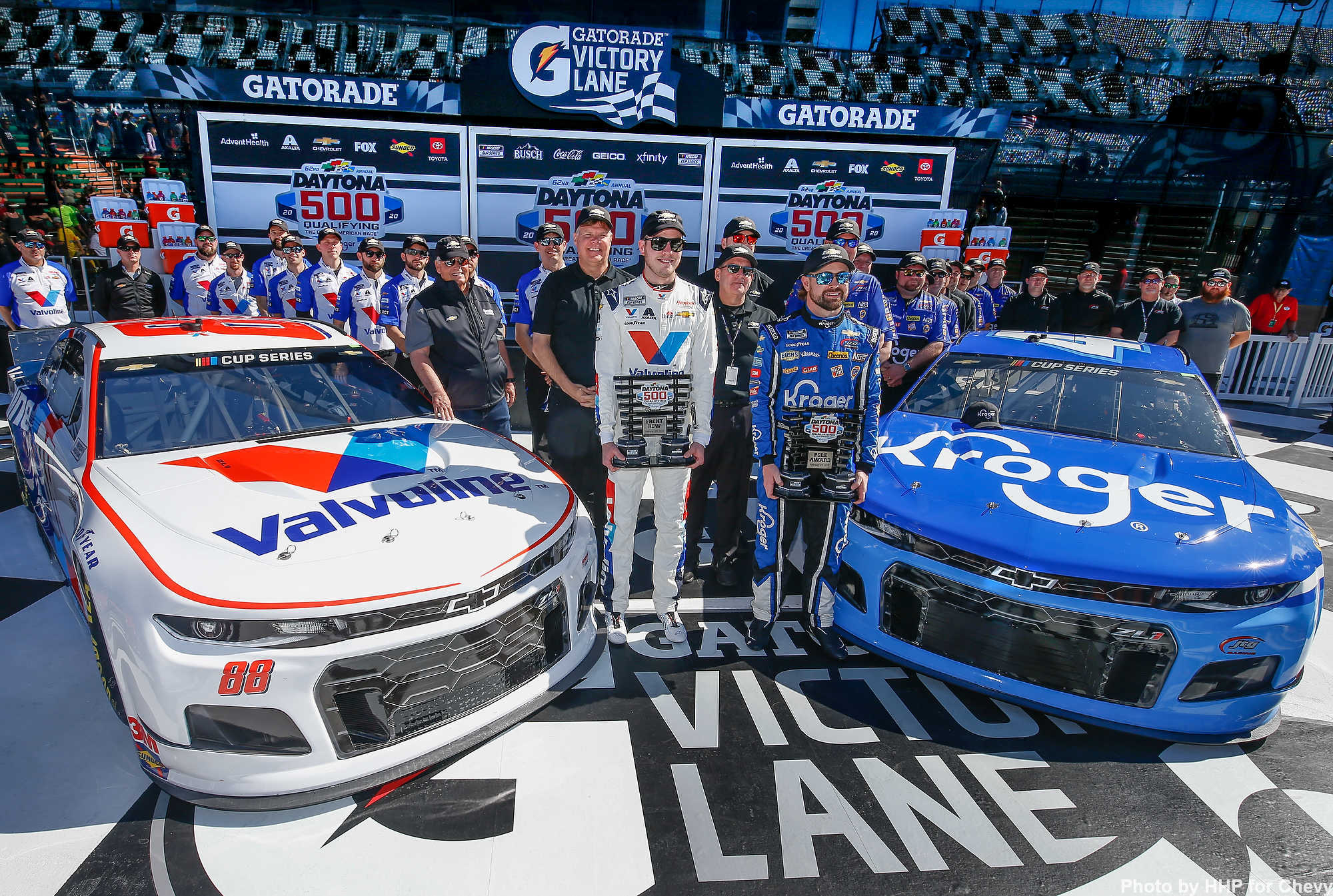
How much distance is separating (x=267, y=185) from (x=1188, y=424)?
29.7ft

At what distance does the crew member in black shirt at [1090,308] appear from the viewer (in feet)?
22.7

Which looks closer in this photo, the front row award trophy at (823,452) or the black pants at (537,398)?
the front row award trophy at (823,452)

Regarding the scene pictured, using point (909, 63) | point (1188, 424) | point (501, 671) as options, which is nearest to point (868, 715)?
point (501, 671)

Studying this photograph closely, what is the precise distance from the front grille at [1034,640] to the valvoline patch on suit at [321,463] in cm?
216

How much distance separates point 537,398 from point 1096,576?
142 inches

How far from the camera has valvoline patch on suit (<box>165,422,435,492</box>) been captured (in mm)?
2691

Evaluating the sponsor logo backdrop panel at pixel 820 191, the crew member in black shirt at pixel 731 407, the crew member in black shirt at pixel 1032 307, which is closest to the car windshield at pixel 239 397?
the crew member in black shirt at pixel 731 407

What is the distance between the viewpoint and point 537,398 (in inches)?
195

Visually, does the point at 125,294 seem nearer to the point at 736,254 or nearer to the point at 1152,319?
the point at 736,254

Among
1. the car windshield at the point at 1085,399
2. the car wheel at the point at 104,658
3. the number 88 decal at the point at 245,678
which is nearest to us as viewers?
the number 88 decal at the point at 245,678

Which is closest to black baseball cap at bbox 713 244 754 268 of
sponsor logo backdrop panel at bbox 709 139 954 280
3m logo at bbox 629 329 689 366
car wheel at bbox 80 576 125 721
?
3m logo at bbox 629 329 689 366

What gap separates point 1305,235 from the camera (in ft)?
49.5

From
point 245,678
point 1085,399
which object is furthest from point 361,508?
point 1085,399

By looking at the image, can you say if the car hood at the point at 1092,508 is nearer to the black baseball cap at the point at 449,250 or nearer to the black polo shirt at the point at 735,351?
the black polo shirt at the point at 735,351
